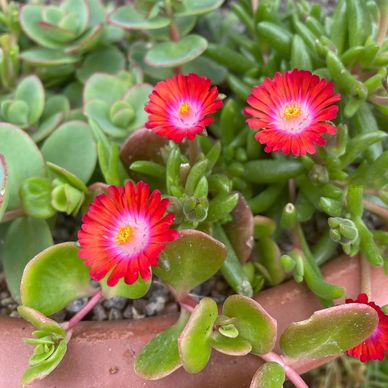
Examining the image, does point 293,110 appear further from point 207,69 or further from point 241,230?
point 207,69

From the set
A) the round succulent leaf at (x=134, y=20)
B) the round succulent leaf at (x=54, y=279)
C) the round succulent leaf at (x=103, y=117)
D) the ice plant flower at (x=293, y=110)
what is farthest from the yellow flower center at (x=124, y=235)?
the round succulent leaf at (x=134, y=20)

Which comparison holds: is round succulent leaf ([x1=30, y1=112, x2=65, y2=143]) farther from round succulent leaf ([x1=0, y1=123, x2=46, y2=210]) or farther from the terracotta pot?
the terracotta pot

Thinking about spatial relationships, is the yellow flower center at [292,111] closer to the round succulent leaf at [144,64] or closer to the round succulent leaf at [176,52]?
the round succulent leaf at [176,52]

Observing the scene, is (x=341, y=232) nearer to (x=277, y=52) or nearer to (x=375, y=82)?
(x=375, y=82)

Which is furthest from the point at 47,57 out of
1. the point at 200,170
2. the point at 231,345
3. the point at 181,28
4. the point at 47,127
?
the point at 231,345

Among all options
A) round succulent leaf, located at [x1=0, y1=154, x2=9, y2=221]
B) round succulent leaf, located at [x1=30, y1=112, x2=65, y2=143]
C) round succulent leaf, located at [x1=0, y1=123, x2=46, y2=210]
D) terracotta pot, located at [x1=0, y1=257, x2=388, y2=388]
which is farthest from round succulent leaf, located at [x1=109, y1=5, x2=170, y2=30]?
terracotta pot, located at [x1=0, y1=257, x2=388, y2=388]

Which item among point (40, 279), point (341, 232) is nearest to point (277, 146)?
point (341, 232)
